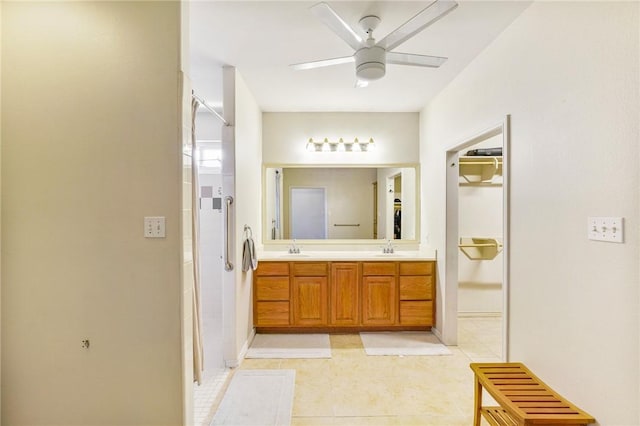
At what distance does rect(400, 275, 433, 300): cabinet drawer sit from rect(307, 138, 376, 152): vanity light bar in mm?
1643

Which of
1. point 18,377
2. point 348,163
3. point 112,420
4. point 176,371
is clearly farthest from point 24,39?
point 348,163

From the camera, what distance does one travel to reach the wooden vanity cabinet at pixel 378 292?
3.44 m

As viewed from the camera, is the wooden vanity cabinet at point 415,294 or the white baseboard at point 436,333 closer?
the white baseboard at point 436,333

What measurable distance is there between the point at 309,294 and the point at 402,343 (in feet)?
3.43

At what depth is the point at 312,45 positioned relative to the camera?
235 cm

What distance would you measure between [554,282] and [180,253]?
1950mm

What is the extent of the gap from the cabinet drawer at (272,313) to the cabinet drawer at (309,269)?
1.16ft

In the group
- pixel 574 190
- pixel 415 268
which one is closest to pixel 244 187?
pixel 415 268

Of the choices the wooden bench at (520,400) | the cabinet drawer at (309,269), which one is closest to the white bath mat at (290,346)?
the cabinet drawer at (309,269)

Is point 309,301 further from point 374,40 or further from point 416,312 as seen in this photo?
point 374,40

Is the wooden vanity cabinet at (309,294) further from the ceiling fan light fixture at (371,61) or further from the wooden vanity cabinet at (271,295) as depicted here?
the ceiling fan light fixture at (371,61)

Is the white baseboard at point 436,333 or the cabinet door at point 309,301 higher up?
the cabinet door at point 309,301

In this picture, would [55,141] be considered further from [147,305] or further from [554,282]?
[554,282]

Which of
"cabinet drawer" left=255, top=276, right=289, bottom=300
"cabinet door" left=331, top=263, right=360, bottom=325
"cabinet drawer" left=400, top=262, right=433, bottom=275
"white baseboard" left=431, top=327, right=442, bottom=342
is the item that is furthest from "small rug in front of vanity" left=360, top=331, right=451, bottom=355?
"cabinet drawer" left=255, top=276, right=289, bottom=300
